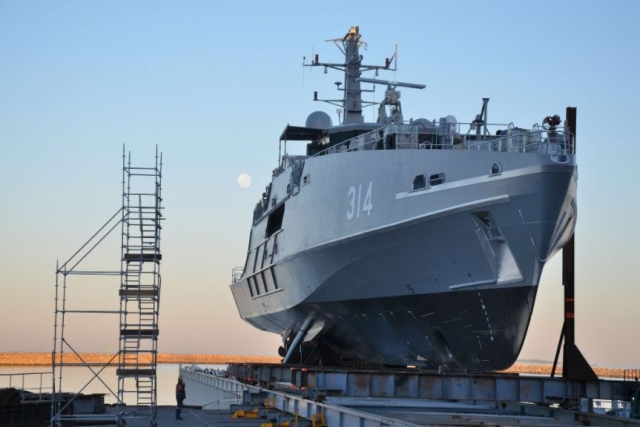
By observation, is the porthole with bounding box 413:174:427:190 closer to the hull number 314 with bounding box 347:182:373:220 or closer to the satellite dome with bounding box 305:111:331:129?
the hull number 314 with bounding box 347:182:373:220

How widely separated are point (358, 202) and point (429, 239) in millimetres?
2990

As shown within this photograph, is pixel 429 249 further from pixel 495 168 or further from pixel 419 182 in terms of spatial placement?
pixel 495 168

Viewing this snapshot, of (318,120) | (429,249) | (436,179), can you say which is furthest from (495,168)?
(318,120)

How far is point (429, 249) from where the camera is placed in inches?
883

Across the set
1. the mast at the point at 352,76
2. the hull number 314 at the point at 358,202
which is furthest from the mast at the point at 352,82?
the hull number 314 at the point at 358,202

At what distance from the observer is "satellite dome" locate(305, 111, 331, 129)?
35656 millimetres

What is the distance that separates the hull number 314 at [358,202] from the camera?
24266 mm

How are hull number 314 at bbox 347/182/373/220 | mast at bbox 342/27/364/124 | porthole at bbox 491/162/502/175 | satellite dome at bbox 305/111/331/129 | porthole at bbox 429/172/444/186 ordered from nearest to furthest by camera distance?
porthole at bbox 491/162/502/175 < porthole at bbox 429/172/444/186 < hull number 314 at bbox 347/182/373/220 < satellite dome at bbox 305/111/331/129 < mast at bbox 342/27/364/124

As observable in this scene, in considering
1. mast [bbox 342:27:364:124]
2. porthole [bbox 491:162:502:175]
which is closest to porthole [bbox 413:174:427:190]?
porthole [bbox 491:162:502:175]

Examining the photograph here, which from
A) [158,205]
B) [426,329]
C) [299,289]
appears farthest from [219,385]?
[158,205]

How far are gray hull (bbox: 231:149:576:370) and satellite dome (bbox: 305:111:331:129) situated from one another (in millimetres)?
7289

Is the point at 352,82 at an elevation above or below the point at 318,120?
above

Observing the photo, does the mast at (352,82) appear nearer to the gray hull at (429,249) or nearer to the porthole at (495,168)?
the gray hull at (429,249)

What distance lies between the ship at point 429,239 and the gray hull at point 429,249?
32 mm
